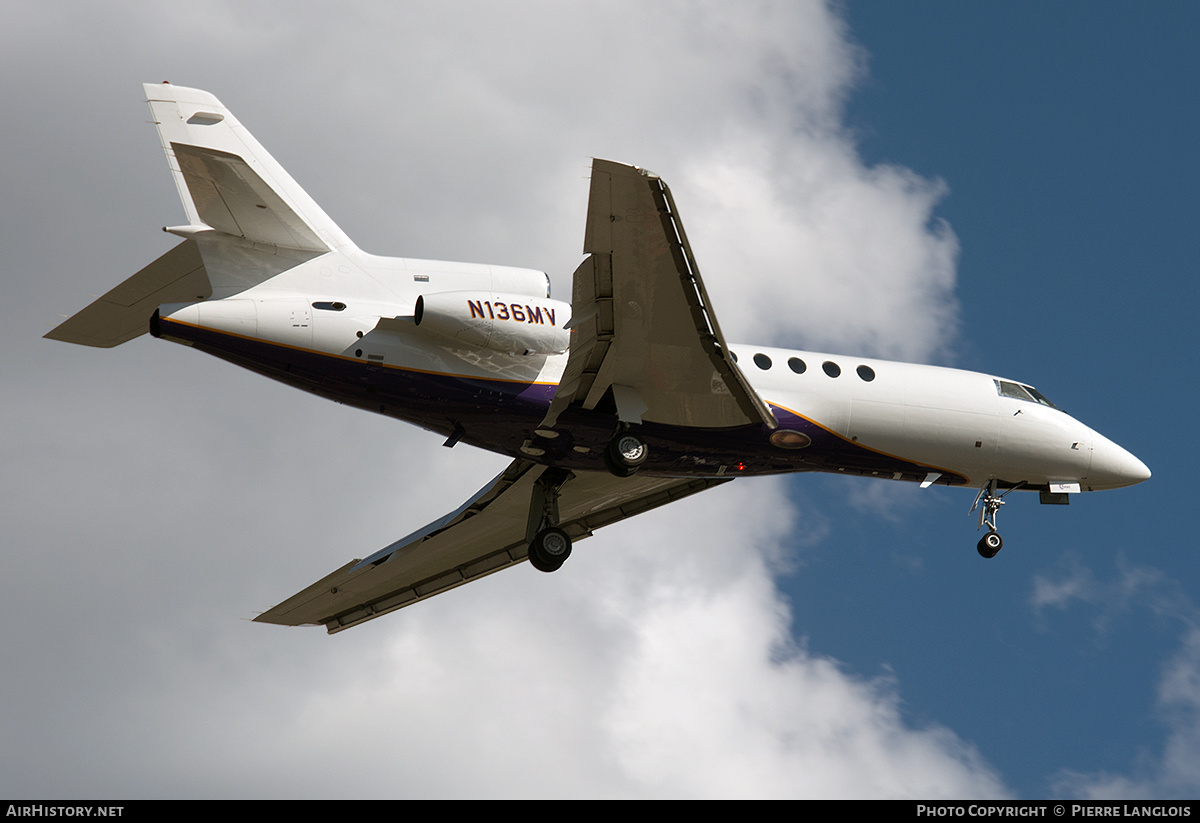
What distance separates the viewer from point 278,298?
2048 centimetres

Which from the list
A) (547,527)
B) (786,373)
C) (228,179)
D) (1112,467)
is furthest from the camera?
(1112,467)

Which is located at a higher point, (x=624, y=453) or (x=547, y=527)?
(x=624, y=453)

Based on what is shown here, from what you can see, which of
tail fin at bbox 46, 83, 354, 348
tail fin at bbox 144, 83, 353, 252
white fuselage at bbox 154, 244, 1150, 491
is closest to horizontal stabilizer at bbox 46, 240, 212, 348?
tail fin at bbox 46, 83, 354, 348

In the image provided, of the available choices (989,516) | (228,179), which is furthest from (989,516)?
(228,179)

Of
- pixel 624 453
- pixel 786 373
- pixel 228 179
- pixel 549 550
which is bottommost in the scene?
pixel 549 550

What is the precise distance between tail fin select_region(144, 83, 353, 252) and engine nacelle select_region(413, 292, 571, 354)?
7.34 feet

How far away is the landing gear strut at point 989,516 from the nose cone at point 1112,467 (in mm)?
1909

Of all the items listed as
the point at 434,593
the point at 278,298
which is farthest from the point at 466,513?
the point at 278,298

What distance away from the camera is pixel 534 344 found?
20922mm

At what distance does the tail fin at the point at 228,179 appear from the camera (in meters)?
20.2

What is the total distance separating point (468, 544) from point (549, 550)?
4275 mm

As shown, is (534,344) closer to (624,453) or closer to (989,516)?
(624,453)

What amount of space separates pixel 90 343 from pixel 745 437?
10654 mm
